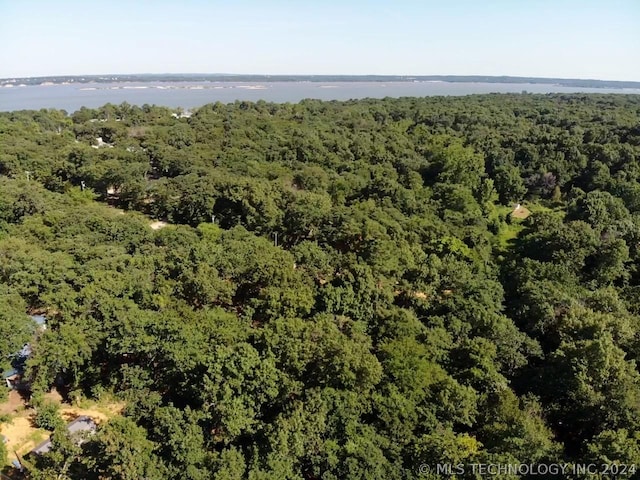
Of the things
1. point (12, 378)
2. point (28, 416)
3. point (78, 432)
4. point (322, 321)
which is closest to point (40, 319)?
point (12, 378)

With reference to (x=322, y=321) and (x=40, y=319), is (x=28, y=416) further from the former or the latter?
(x=322, y=321)

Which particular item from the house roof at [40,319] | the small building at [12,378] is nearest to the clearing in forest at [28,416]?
the small building at [12,378]

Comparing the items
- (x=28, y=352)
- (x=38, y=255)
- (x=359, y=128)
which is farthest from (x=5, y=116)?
(x=28, y=352)

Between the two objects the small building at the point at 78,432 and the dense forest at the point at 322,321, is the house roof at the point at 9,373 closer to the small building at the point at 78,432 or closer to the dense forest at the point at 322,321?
the dense forest at the point at 322,321

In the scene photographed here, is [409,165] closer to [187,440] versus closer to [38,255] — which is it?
[38,255]

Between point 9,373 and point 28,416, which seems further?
point 9,373

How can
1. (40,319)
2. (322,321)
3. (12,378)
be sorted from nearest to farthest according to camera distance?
(12,378) < (322,321) < (40,319)

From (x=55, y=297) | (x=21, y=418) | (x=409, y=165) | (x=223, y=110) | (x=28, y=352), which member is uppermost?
(x=223, y=110)

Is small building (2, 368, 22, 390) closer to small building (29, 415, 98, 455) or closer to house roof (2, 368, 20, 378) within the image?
house roof (2, 368, 20, 378)

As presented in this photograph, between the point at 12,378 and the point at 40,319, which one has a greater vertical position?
the point at 40,319
